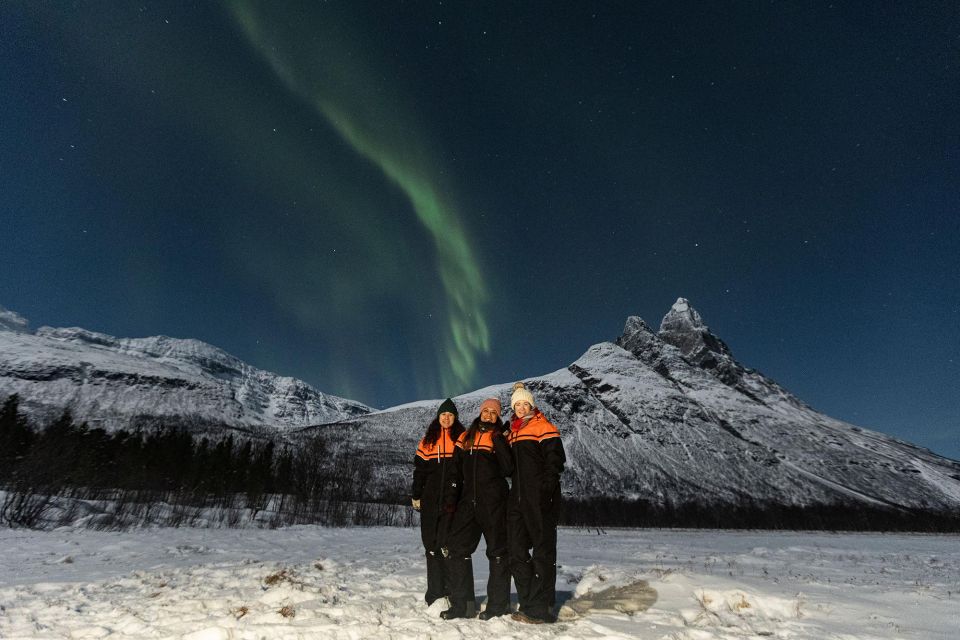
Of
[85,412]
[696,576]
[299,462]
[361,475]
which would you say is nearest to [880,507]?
[361,475]

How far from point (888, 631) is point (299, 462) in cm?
12859

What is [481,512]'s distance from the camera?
6.95 metres

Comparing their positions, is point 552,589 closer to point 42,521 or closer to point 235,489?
point 42,521

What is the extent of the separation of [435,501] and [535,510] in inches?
67.8

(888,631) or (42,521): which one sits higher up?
(888,631)

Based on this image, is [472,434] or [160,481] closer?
[472,434]

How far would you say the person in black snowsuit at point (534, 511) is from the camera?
626 cm

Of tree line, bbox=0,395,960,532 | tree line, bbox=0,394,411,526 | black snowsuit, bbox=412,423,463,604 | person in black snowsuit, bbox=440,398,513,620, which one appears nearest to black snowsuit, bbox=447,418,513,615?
person in black snowsuit, bbox=440,398,513,620

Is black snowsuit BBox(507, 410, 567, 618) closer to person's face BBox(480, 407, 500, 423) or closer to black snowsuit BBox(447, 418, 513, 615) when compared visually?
black snowsuit BBox(447, 418, 513, 615)

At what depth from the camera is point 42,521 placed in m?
31.8

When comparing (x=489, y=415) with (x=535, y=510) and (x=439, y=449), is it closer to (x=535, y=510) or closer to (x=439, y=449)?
(x=439, y=449)

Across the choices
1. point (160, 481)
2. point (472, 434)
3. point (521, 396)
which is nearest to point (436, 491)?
point (472, 434)

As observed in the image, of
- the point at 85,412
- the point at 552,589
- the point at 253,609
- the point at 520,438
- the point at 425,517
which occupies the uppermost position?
the point at 85,412

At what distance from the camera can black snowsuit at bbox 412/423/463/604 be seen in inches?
280
